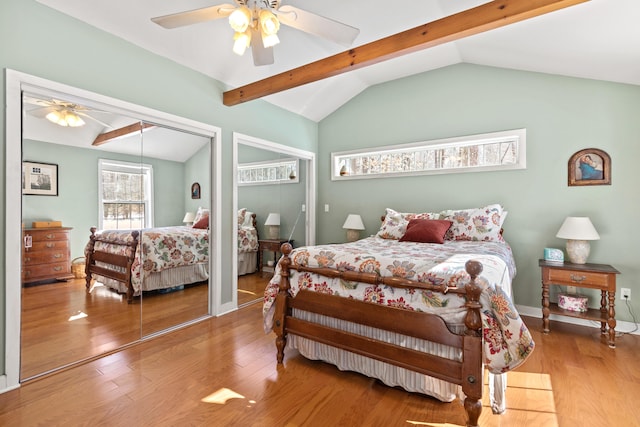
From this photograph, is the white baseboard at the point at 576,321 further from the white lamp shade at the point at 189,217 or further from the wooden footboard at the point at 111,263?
the wooden footboard at the point at 111,263

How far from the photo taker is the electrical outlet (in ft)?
9.90

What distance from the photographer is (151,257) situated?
9.79 feet

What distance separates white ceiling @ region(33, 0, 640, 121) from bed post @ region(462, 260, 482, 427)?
202cm

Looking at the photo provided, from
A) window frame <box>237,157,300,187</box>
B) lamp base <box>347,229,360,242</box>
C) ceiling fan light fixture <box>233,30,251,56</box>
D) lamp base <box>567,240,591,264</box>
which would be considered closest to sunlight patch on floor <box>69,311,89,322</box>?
window frame <box>237,157,300,187</box>

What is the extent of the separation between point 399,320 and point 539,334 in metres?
2.00

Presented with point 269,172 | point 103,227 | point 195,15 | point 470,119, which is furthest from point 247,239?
point 470,119

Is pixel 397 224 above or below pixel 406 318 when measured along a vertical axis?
above

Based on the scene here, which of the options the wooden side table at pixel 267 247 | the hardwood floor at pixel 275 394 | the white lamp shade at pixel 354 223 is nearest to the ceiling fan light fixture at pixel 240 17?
the hardwood floor at pixel 275 394

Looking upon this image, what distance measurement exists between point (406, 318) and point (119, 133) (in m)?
2.72

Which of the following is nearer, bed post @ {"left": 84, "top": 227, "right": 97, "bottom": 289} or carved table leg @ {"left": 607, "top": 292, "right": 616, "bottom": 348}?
bed post @ {"left": 84, "top": 227, "right": 97, "bottom": 289}

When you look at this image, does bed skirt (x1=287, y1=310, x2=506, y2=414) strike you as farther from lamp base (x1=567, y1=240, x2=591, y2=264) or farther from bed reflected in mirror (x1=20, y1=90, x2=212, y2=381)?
lamp base (x1=567, y1=240, x2=591, y2=264)

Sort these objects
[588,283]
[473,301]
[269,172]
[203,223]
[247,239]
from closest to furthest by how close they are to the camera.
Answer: [473,301], [588,283], [203,223], [247,239], [269,172]

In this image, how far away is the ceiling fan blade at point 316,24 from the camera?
1.92 metres

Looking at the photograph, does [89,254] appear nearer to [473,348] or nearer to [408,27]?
[473,348]
